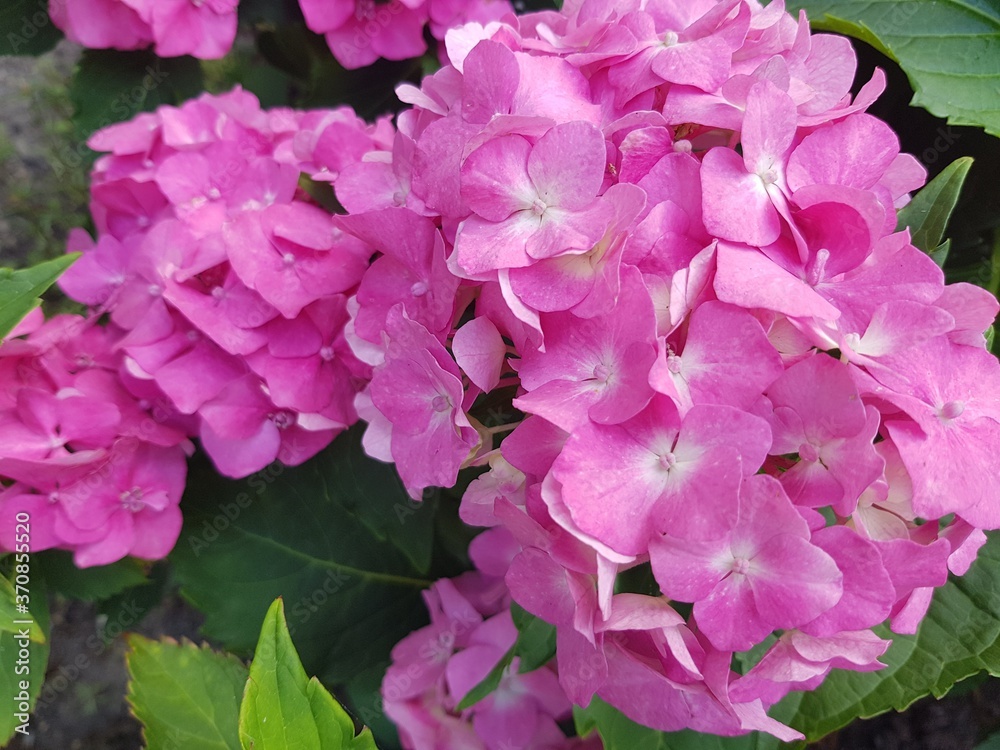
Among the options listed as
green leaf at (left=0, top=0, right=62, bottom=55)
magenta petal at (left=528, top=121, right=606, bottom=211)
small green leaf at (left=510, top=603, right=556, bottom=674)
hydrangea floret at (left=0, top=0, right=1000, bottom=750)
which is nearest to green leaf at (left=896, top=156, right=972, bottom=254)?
hydrangea floret at (left=0, top=0, right=1000, bottom=750)

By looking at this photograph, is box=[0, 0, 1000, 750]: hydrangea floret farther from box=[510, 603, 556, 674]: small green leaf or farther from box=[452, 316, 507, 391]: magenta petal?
box=[510, 603, 556, 674]: small green leaf

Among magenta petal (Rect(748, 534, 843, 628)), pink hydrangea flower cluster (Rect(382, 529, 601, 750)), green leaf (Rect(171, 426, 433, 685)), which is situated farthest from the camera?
green leaf (Rect(171, 426, 433, 685))

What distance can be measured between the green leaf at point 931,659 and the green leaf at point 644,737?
0.04 meters

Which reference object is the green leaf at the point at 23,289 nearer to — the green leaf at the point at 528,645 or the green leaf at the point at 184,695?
the green leaf at the point at 184,695

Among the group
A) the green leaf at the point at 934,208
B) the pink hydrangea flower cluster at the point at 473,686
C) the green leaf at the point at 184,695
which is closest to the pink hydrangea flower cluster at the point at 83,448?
the green leaf at the point at 184,695

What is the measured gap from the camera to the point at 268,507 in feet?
3.12

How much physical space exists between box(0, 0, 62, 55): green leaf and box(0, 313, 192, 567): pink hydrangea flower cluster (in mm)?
565

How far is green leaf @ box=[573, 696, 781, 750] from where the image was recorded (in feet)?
2.36

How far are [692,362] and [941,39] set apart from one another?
557 mm

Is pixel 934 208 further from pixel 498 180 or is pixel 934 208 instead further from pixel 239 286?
pixel 239 286

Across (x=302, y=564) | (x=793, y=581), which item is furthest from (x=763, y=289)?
(x=302, y=564)

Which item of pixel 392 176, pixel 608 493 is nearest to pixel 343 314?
pixel 392 176

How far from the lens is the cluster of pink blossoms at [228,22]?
0.98 m

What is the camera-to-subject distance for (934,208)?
622 millimetres
